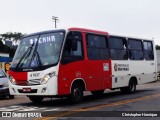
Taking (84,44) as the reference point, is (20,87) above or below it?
below

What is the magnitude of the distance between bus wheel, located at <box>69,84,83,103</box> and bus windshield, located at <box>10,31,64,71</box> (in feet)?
4.96

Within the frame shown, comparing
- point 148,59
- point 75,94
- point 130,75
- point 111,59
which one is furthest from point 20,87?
point 148,59

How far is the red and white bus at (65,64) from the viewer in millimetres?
13977

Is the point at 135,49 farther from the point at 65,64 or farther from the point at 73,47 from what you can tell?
the point at 65,64

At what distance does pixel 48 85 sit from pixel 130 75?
7208mm

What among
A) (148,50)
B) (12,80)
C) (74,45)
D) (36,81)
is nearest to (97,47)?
(74,45)

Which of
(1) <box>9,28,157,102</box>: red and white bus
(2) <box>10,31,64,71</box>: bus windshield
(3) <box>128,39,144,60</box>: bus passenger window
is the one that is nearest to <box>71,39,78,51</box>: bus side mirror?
(1) <box>9,28,157,102</box>: red and white bus

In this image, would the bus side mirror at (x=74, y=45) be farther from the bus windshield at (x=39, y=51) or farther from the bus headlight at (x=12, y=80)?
the bus headlight at (x=12, y=80)

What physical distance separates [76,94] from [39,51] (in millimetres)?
2204

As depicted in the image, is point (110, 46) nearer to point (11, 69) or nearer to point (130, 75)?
point (130, 75)

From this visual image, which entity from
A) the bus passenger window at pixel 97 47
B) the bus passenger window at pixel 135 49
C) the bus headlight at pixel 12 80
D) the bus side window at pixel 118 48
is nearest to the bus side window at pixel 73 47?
the bus passenger window at pixel 97 47

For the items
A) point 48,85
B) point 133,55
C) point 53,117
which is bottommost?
point 53,117

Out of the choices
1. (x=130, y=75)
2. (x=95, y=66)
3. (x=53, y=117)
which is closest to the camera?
(x=53, y=117)

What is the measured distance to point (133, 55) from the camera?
66.9 feet
